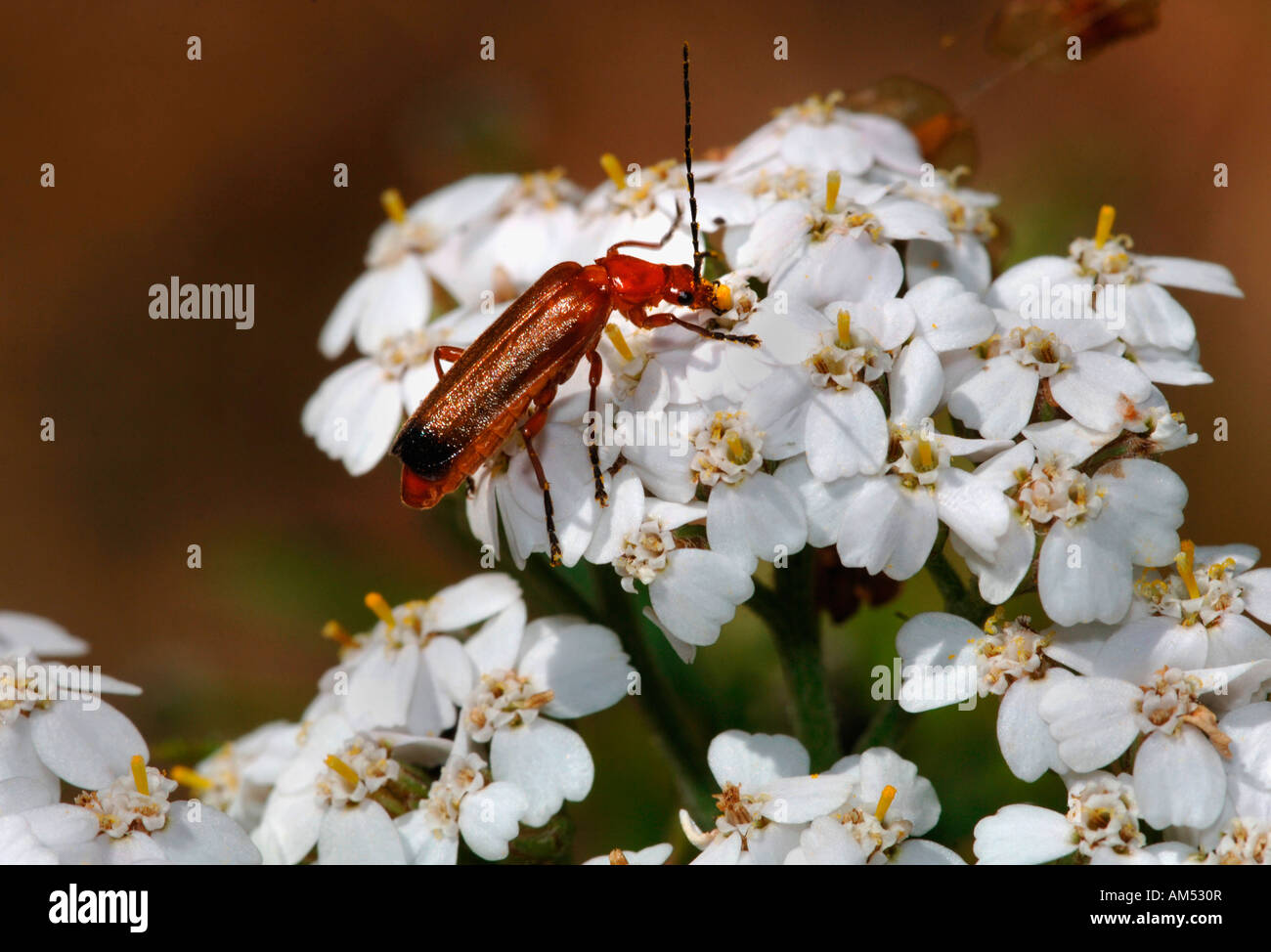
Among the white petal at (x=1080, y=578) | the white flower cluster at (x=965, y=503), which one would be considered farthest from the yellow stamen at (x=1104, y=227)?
the white petal at (x=1080, y=578)

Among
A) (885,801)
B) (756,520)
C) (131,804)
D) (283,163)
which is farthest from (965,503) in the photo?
(283,163)

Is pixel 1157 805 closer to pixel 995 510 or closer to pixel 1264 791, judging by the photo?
pixel 1264 791

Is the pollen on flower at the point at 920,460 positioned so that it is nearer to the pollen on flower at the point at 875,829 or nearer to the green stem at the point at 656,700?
the pollen on flower at the point at 875,829

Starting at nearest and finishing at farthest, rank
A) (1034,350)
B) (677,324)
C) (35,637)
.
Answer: (1034,350) → (677,324) → (35,637)

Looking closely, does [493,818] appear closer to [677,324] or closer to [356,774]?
[356,774]

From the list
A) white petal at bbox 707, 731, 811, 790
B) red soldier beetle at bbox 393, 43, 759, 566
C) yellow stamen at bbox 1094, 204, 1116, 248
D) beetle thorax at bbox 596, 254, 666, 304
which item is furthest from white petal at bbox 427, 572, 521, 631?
yellow stamen at bbox 1094, 204, 1116, 248

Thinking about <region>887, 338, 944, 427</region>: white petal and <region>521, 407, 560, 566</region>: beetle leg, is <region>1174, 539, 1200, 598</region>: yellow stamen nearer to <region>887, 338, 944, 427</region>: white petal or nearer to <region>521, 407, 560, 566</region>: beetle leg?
<region>887, 338, 944, 427</region>: white petal

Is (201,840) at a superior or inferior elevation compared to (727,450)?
inferior

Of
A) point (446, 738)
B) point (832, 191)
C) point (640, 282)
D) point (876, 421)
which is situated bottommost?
point (446, 738)
